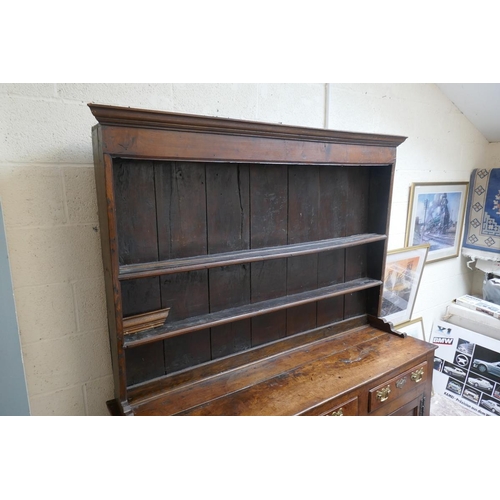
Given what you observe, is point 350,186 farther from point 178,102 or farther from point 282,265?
point 178,102

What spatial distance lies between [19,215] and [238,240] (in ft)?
2.58

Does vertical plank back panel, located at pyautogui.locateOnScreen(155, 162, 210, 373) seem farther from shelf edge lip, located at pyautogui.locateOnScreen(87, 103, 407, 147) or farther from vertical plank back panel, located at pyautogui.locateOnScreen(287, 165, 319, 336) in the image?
vertical plank back panel, located at pyautogui.locateOnScreen(287, 165, 319, 336)

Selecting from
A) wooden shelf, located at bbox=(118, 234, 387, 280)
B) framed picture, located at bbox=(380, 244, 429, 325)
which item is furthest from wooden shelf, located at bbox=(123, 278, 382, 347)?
framed picture, located at bbox=(380, 244, 429, 325)

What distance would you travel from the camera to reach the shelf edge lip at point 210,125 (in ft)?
3.22

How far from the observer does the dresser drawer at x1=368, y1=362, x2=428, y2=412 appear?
1451mm

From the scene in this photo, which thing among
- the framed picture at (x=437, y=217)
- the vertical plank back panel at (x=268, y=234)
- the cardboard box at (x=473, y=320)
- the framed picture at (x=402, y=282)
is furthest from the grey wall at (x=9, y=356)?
the cardboard box at (x=473, y=320)

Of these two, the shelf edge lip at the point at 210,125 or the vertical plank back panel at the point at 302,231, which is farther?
the vertical plank back panel at the point at 302,231

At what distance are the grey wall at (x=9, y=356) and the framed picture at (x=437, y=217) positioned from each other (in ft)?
7.13

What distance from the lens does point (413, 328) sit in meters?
2.52

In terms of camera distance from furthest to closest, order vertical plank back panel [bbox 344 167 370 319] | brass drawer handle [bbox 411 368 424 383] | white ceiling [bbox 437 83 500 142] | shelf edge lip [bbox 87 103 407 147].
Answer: white ceiling [bbox 437 83 500 142] → vertical plank back panel [bbox 344 167 370 319] → brass drawer handle [bbox 411 368 424 383] → shelf edge lip [bbox 87 103 407 147]

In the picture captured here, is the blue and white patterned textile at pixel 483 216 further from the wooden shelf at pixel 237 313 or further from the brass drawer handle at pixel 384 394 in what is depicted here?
the brass drawer handle at pixel 384 394

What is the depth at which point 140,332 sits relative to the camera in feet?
4.06

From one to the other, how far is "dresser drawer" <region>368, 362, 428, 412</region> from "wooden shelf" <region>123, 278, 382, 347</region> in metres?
0.44

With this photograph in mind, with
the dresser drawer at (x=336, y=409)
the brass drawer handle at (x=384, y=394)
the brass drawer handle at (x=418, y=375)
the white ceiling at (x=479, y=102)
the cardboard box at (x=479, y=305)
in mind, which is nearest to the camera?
the dresser drawer at (x=336, y=409)
